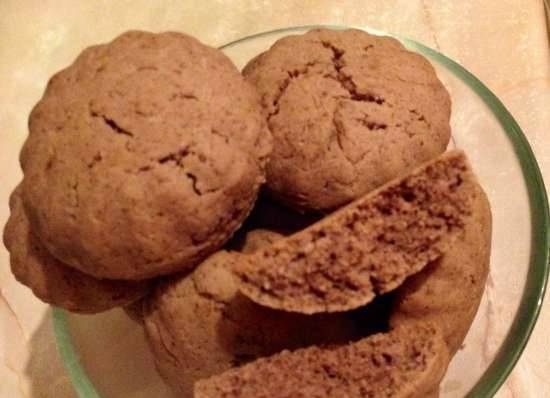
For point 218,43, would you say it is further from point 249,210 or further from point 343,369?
point 343,369

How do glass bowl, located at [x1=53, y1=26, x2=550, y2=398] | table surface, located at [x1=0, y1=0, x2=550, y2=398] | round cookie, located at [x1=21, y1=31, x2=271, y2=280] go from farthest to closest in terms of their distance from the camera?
table surface, located at [x1=0, y1=0, x2=550, y2=398], glass bowl, located at [x1=53, y1=26, x2=550, y2=398], round cookie, located at [x1=21, y1=31, x2=271, y2=280]

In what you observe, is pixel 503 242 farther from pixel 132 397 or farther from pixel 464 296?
pixel 132 397

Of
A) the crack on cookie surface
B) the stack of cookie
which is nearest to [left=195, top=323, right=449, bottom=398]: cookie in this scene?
the stack of cookie

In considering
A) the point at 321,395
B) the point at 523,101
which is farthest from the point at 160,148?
the point at 523,101

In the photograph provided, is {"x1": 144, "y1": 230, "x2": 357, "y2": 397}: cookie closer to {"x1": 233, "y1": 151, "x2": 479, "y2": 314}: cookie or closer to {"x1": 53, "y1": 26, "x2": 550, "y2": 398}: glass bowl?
{"x1": 233, "y1": 151, "x2": 479, "y2": 314}: cookie

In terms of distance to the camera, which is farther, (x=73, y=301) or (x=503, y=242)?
(x=503, y=242)

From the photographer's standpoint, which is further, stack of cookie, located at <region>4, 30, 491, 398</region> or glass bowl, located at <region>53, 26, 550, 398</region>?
glass bowl, located at <region>53, 26, 550, 398</region>
